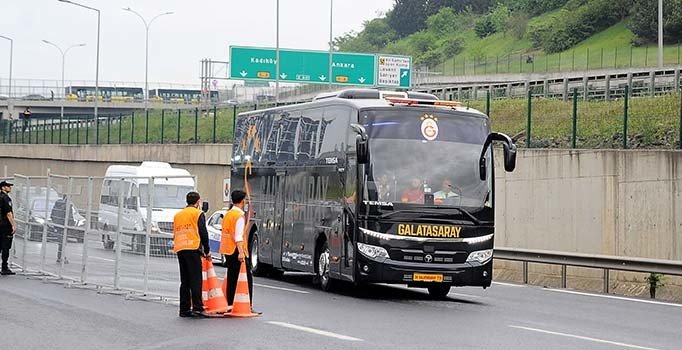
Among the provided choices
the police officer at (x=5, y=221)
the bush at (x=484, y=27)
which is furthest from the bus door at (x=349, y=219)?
the bush at (x=484, y=27)

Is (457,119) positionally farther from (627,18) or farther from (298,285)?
(627,18)

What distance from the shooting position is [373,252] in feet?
69.2

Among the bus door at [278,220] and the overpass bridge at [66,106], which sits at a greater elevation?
the overpass bridge at [66,106]

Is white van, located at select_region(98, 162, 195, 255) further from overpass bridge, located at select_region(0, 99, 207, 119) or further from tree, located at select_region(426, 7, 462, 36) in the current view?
tree, located at select_region(426, 7, 462, 36)

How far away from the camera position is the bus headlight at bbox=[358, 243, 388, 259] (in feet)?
69.2

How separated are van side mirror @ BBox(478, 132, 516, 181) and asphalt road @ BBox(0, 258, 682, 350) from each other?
217 cm

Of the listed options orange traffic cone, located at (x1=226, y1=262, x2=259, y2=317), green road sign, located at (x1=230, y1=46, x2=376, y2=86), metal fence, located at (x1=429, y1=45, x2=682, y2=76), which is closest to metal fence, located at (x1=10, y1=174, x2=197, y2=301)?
orange traffic cone, located at (x1=226, y1=262, x2=259, y2=317)

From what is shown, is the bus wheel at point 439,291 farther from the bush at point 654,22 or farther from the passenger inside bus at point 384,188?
the bush at point 654,22

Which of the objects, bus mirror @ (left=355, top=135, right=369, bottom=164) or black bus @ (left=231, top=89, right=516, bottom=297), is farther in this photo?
black bus @ (left=231, top=89, right=516, bottom=297)

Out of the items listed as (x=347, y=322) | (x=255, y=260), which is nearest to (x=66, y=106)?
(x=255, y=260)

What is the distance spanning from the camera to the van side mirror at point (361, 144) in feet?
68.4

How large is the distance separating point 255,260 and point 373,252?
21.8ft

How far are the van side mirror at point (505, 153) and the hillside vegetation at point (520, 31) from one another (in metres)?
63.4

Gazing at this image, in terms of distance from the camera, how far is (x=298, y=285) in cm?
2517
